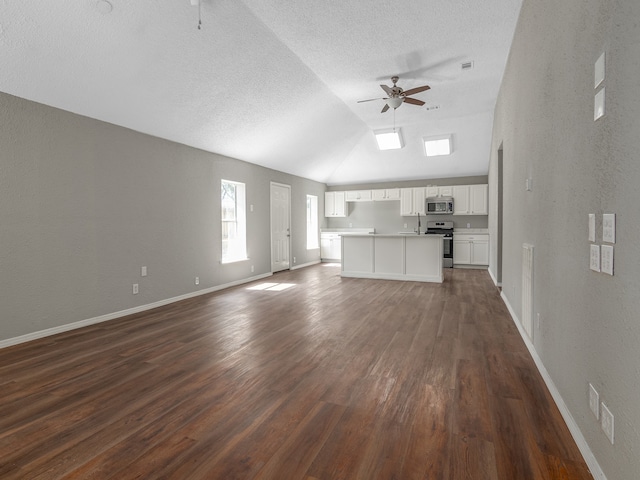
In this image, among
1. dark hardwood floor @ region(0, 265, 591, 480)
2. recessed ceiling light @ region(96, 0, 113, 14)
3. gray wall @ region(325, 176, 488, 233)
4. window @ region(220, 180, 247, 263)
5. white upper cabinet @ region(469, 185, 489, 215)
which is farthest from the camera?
gray wall @ region(325, 176, 488, 233)

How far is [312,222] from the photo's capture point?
10.2 meters

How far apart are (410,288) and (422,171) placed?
4.42 metres

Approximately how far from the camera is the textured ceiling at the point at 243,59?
3.19 metres

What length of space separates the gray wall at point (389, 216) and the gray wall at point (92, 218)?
17.0ft

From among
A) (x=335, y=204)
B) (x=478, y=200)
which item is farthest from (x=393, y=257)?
(x=335, y=204)

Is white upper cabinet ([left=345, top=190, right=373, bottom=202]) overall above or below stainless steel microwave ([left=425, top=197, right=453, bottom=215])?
above

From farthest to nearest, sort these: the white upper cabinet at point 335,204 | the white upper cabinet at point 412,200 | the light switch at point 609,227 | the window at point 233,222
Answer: the white upper cabinet at point 335,204
the white upper cabinet at point 412,200
the window at point 233,222
the light switch at point 609,227

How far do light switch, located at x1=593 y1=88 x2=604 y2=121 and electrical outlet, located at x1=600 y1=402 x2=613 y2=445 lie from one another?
123cm

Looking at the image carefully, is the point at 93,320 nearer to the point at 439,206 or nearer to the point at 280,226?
the point at 280,226

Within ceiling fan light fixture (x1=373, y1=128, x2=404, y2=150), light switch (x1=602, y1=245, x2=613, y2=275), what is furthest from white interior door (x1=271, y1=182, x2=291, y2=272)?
light switch (x1=602, y1=245, x2=613, y2=275)

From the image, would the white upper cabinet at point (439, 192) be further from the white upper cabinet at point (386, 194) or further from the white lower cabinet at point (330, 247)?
the white lower cabinet at point (330, 247)

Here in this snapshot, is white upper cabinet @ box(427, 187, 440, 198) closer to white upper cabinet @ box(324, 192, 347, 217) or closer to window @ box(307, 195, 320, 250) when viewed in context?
white upper cabinet @ box(324, 192, 347, 217)

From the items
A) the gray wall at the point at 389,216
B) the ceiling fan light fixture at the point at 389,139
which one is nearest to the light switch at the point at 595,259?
the ceiling fan light fixture at the point at 389,139

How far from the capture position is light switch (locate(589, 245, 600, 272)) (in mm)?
1506
